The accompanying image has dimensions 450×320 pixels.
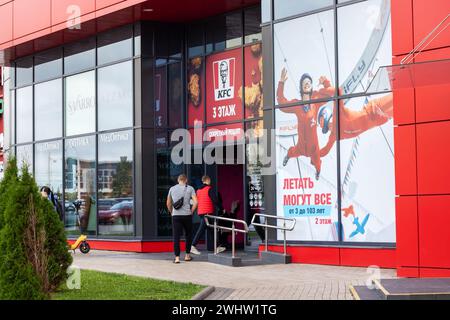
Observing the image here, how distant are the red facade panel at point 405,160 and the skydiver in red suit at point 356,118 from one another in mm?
1675

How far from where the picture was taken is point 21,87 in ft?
81.0

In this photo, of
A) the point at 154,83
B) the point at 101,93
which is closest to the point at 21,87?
the point at 101,93

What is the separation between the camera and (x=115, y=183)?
20625mm

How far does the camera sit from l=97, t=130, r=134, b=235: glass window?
20141 mm

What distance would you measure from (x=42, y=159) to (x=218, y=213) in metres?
7.45

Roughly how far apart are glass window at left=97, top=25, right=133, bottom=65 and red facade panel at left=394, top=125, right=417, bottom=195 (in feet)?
31.2

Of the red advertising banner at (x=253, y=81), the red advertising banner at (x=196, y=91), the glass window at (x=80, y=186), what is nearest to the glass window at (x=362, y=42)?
the red advertising banner at (x=253, y=81)

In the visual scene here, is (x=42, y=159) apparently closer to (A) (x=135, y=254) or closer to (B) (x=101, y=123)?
(B) (x=101, y=123)

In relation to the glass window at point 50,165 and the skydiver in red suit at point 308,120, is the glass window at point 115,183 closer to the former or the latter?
the glass window at point 50,165

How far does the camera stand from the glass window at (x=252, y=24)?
18.3 meters

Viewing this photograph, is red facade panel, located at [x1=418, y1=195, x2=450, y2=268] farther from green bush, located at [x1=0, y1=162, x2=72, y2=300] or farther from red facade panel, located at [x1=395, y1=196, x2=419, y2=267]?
green bush, located at [x1=0, y1=162, x2=72, y2=300]

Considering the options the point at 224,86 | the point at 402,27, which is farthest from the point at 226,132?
the point at 402,27

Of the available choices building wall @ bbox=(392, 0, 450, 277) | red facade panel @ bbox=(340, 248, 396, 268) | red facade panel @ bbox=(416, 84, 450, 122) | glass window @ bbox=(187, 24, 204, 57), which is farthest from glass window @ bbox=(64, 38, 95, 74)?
red facade panel @ bbox=(416, 84, 450, 122)

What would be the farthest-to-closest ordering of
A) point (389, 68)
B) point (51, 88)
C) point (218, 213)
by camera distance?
point (51, 88), point (218, 213), point (389, 68)
